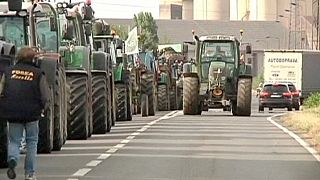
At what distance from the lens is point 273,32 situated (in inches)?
5221

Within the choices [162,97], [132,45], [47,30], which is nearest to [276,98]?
[162,97]

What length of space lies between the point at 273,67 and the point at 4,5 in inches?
1940

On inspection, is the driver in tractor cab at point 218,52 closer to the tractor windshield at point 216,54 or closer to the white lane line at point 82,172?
the tractor windshield at point 216,54

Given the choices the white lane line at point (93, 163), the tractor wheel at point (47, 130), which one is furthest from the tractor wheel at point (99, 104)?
the white lane line at point (93, 163)

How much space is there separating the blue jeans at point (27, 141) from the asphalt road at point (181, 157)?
1.02m

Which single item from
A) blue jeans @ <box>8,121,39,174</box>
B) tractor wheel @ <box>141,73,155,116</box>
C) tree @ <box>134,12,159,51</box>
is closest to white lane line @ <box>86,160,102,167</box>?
blue jeans @ <box>8,121,39,174</box>

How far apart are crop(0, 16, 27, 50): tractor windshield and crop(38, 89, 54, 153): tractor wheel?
1321 millimetres

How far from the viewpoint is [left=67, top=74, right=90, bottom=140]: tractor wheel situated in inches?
936

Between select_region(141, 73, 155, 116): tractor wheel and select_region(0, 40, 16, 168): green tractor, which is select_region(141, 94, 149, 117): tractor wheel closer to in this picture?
select_region(141, 73, 155, 116): tractor wheel

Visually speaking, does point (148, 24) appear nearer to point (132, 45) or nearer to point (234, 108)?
point (132, 45)

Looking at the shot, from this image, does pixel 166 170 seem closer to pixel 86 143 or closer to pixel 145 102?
pixel 86 143

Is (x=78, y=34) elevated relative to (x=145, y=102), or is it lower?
elevated

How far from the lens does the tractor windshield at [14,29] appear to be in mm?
20516

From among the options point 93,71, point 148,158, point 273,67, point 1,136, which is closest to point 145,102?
point 93,71
